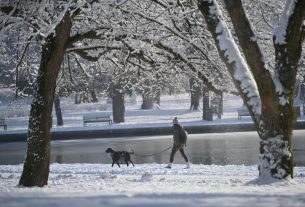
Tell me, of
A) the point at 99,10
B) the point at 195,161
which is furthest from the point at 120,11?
the point at 195,161

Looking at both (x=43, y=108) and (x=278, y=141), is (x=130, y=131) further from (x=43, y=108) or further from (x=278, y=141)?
(x=278, y=141)

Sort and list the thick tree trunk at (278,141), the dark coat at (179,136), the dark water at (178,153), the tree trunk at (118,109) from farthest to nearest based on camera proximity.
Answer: the tree trunk at (118,109) < the dark water at (178,153) < the dark coat at (179,136) < the thick tree trunk at (278,141)

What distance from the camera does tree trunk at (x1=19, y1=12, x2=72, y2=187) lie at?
9.72 m

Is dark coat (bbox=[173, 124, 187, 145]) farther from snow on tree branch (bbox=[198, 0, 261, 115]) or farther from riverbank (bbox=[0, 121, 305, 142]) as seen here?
riverbank (bbox=[0, 121, 305, 142])

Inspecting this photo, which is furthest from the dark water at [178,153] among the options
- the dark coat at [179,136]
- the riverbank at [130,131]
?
the riverbank at [130,131]

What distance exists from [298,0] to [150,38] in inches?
157

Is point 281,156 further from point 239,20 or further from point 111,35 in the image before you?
point 111,35

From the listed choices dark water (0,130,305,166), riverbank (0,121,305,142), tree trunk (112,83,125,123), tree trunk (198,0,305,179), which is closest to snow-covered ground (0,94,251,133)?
tree trunk (112,83,125,123)

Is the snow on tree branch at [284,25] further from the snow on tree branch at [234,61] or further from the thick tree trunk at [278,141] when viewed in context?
the thick tree trunk at [278,141]

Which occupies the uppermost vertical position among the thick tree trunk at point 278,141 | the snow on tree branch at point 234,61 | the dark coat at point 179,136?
the snow on tree branch at point 234,61

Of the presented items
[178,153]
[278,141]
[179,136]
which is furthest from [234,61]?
[178,153]

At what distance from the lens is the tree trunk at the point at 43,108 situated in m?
9.72

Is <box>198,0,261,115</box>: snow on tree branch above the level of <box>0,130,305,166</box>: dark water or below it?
above

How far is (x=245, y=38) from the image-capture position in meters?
8.36
